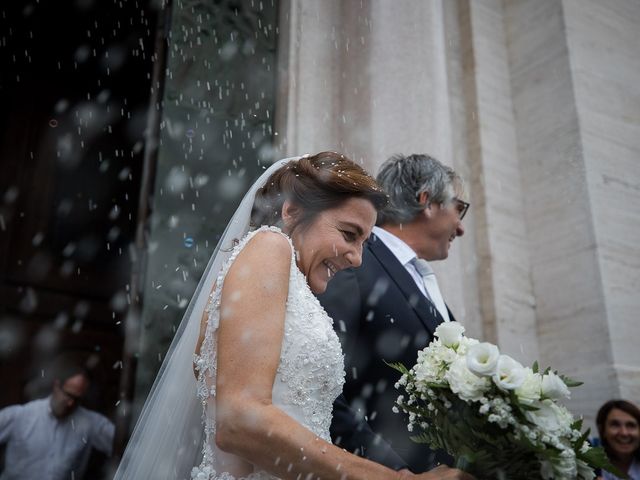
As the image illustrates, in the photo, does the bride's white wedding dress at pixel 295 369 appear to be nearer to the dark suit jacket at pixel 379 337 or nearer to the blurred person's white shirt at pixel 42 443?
the dark suit jacket at pixel 379 337

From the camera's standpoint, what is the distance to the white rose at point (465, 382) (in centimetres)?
175

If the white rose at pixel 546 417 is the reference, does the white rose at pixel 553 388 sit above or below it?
above

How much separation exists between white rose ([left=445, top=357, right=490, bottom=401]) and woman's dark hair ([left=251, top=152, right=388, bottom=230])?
27.2 inches

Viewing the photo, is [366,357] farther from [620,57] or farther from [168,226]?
[620,57]

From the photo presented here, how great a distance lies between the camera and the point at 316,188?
223cm

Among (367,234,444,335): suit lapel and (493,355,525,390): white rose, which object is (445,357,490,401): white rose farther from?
(367,234,444,335): suit lapel

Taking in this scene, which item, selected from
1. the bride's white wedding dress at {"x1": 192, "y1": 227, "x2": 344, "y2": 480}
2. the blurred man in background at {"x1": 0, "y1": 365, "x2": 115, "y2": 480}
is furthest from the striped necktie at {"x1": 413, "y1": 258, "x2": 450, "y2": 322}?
the blurred man in background at {"x1": 0, "y1": 365, "x2": 115, "y2": 480}

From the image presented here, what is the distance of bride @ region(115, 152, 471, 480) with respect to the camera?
1.68 m

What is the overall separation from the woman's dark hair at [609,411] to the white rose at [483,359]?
2.69m

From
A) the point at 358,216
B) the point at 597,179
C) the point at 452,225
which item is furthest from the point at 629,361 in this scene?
the point at 358,216

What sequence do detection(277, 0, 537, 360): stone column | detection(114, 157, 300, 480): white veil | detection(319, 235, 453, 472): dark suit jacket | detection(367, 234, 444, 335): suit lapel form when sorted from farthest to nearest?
detection(277, 0, 537, 360): stone column < detection(367, 234, 444, 335): suit lapel < detection(319, 235, 453, 472): dark suit jacket < detection(114, 157, 300, 480): white veil

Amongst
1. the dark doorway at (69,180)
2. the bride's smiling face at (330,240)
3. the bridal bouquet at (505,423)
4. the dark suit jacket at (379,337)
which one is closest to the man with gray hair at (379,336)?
the dark suit jacket at (379,337)

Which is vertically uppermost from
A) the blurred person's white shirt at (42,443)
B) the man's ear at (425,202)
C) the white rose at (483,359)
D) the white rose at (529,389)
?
the man's ear at (425,202)

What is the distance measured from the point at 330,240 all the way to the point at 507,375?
0.72m
